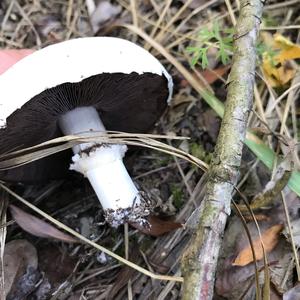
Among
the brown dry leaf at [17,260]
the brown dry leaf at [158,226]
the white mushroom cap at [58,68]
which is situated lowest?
the brown dry leaf at [158,226]

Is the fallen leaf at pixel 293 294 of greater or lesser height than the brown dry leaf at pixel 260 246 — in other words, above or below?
below

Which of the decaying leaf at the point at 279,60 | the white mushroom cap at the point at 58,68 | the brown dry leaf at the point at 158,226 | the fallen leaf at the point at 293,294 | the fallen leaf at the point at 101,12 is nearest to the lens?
the white mushroom cap at the point at 58,68

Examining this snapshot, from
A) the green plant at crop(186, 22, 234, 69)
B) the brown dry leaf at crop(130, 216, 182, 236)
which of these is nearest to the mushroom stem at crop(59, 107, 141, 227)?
the brown dry leaf at crop(130, 216, 182, 236)

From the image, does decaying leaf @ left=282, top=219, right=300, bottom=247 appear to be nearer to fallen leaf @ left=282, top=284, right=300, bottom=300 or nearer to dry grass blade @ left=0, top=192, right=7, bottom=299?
fallen leaf @ left=282, top=284, right=300, bottom=300

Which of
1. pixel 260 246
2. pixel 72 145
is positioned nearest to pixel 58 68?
pixel 72 145

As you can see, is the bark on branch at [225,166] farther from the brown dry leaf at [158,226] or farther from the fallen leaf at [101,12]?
the fallen leaf at [101,12]

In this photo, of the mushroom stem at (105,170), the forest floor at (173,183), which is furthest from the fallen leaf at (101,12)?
the mushroom stem at (105,170)

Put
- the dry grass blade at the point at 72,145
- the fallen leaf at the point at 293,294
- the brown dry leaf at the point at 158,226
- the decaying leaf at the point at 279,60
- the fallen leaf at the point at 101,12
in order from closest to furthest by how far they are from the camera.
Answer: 1. the fallen leaf at the point at 293,294
2. the dry grass blade at the point at 72,145
3. the brown dry leaf at the point at 158,226
4. the decaying leaf at the point at 279,60
5. the fallen leaf at the point at 101,12
